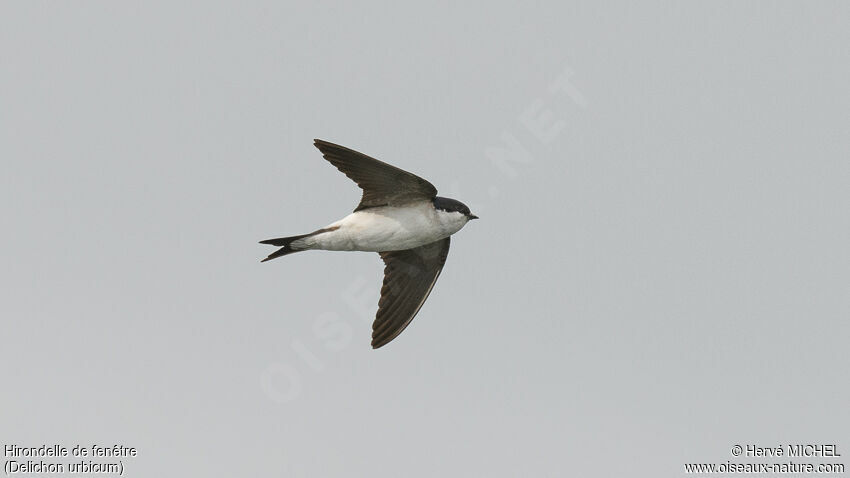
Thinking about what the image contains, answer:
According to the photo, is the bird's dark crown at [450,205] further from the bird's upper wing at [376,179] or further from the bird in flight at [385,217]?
the bird's upper wing at [376,179]

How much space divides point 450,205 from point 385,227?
83cm

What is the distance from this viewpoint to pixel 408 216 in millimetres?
12266

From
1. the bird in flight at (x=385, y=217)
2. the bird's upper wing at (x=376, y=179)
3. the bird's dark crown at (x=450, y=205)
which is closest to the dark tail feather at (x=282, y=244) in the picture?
the bird in flight at (x=385, y=217)

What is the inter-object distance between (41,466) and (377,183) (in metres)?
5.95

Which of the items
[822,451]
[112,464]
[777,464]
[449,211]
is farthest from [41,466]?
[822,451]

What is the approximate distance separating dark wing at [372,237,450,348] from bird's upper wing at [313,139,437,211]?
53.7 inches

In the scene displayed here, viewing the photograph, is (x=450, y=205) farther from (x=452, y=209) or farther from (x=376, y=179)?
(x=376, y=179)

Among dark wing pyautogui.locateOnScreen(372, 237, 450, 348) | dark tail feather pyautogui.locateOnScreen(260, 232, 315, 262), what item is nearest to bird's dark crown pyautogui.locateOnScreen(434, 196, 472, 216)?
dark wing pyautogui.locateOnScreen(372, 237, 450, 348)

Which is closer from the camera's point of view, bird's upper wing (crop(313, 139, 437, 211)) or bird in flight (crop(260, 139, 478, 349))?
bird's upper wing (crop(313, 139, 437, 211))

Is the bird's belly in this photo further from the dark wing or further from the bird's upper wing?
the dark wing

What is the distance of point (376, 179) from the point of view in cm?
1199

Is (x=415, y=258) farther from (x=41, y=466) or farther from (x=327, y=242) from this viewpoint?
(x=41, y=466)

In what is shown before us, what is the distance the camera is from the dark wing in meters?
13.4

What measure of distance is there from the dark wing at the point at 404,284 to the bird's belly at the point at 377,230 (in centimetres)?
112
